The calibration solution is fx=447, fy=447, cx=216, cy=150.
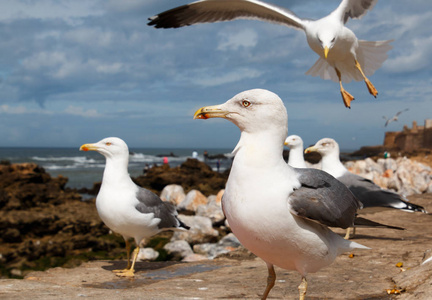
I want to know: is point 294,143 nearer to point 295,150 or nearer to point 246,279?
point 295,150

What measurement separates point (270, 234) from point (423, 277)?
5.06 feet

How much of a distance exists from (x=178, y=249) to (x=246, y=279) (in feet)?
13.0

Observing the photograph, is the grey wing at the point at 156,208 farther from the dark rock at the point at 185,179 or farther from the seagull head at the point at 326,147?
the dark rock at the point at 185,179

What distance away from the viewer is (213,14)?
7.96m

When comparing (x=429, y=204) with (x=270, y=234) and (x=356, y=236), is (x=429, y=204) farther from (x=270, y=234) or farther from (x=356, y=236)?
(x=270, y=234)

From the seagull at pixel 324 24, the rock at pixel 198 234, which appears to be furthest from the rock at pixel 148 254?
the seagull at pixel 324 24

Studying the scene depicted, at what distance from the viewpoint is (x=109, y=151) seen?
17.2 ft

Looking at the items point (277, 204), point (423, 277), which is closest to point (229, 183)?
point (277, 204)

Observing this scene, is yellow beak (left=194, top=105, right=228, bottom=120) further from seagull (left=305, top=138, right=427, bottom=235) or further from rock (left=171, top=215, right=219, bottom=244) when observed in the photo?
rock (left=171, top=215, right=219, bottom=244)

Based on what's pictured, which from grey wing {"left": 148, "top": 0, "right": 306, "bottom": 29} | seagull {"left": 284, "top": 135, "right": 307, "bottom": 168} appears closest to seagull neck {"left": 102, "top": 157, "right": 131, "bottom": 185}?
seagull {"left": 284, "top": 135, "right": 307, "bottom": 168}

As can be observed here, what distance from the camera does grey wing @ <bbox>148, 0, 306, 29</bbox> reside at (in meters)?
7.73

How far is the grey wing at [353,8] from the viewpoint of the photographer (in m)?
7.00

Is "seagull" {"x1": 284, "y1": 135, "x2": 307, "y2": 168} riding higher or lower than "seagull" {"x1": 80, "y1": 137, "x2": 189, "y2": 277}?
higher

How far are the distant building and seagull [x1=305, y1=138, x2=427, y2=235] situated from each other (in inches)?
1719
